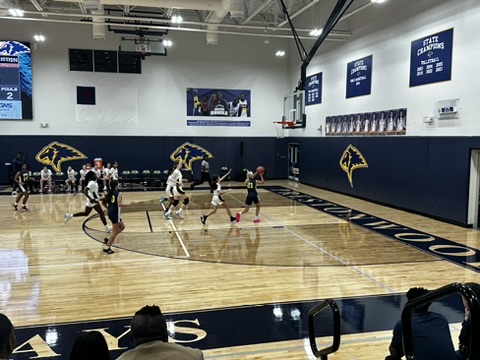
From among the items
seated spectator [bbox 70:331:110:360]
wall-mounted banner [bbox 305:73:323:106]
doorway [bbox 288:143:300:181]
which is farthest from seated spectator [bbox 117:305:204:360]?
doorway [bbox 288:143:300:181]

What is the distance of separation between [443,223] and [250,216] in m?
5.54

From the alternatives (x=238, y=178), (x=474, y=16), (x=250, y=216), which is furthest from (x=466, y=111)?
(x=238, y=178)

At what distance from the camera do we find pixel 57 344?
4809 millimetres

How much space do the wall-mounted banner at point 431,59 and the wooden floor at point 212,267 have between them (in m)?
4.32

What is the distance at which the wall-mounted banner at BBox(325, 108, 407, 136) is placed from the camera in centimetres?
1455

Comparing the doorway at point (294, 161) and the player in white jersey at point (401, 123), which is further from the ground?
the player in white jersey at point (401, 123)

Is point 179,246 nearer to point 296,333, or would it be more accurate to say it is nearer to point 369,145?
point 296,333

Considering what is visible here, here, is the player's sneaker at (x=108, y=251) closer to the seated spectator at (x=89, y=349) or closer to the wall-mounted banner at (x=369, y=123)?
the seated spectator at (x=89, y=349)

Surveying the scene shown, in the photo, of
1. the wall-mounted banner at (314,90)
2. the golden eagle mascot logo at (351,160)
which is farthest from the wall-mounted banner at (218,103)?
the golden eagle mascot logo at (351,160)

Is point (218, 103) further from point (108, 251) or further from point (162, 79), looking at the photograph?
point (108, 251)

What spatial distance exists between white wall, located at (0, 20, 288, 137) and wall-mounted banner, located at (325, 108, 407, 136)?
601cm

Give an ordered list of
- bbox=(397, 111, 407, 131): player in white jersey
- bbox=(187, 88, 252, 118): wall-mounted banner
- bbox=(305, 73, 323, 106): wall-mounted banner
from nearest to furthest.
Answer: bbox=(397, 111, 407, 131): player in white jersey → bbox=(305, 73, 323, 106): wall-mounted banner → bbox=(187, 88, 252, 118): wall-mounted banner

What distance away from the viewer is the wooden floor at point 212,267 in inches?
230

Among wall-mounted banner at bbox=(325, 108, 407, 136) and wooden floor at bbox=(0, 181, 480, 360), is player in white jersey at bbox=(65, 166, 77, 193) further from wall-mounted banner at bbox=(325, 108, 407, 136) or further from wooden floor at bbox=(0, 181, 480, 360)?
wall-mounted banner at bbox=(325, 108, 407, 136)
